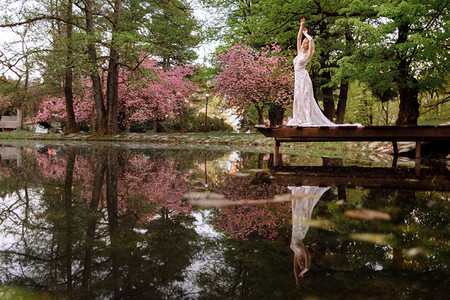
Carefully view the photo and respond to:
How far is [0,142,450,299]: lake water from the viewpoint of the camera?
134cm

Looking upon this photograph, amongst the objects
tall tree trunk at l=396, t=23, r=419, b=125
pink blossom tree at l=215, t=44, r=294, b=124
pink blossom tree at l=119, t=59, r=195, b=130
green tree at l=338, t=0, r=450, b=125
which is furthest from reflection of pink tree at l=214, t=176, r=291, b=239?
pink blossom tree at l=119, t=59, r=195, b=130

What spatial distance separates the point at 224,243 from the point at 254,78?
17646 millimetres

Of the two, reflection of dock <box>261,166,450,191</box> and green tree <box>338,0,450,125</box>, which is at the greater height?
green tree <box>338,0,450,125</box>

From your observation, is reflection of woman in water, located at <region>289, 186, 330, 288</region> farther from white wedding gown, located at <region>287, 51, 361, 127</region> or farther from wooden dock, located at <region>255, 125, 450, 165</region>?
white wedding gown, located at <region>287, 51, 361, 127</region>

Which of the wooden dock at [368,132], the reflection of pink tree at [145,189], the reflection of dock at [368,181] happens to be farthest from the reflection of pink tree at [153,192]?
the wooden dock at [368,132]

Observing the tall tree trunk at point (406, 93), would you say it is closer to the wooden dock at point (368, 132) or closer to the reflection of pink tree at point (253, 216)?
the wooden dock at point (368, 132)

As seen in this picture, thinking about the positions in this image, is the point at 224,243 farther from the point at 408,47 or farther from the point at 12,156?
the point at 408,47

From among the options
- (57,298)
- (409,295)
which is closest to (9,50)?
(57,298)

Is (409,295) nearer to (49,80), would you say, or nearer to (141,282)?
(141,282)

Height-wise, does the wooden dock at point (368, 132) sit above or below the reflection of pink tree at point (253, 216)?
above

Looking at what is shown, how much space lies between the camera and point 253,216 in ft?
8.16

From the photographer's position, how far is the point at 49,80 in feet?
69.6

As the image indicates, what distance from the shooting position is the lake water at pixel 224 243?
1342 millimetres

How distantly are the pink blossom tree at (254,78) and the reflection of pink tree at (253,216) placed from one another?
1557cm
